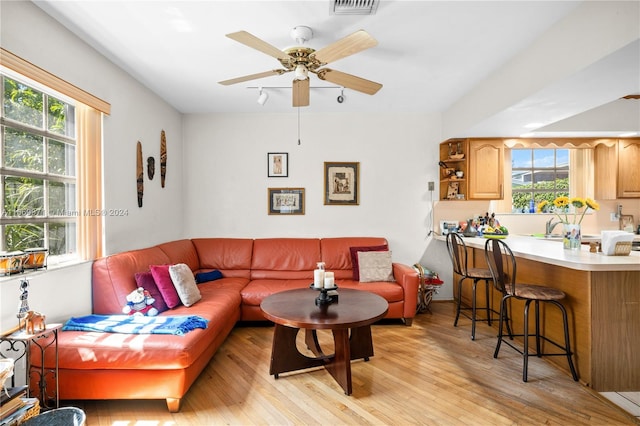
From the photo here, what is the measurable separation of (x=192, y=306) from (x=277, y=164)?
7.63 feet

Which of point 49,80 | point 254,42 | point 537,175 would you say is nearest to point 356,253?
point 254,42

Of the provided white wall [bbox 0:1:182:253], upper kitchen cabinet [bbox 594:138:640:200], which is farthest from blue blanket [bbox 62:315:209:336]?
upper kitchen cabinet [bbox 594:138:640:200]

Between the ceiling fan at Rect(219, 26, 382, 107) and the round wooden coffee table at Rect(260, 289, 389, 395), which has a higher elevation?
the ceiling fan at Rect(219, 26, 382, 107)

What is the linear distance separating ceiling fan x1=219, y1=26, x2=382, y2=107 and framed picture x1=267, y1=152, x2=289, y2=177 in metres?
1.86

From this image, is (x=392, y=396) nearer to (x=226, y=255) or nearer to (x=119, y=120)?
(x=226, y=255)

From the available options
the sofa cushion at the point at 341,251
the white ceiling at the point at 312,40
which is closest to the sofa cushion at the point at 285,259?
the sofa cushion at the point at 341,251

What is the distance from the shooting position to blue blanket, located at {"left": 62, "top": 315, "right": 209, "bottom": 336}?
2.23m

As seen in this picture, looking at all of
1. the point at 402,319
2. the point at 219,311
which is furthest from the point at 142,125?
the point at 402,319

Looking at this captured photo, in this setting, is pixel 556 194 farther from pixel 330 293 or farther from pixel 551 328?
pixel 330 293

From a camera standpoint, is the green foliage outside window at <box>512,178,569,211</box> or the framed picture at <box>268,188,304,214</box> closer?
the framed picture at <box>268,188,304,214</box>

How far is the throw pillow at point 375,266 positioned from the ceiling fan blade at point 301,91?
202 cm

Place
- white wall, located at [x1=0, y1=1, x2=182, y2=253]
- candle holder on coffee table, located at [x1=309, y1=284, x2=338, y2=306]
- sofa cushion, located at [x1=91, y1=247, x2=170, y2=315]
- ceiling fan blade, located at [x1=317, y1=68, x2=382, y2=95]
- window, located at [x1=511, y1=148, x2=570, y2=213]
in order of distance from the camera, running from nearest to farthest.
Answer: white wall, located at [x1=0, y1=1, x2=182, y2=253]
ceiling fan blade, located at [x1=317, y1=68, x2=382, y2=95]
candle holder on coffee table, located at [x1=309, y1=284, x2=338, y2=306]
sofa cushion, located at [x1=91, y1=247, x2=170, y2=315]
window, located at [x1=511, y1=148, x2=570, y2=213]

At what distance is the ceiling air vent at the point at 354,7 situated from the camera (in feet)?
6.84

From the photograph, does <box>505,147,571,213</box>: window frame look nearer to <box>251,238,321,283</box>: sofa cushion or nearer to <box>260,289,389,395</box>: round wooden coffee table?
<box>251,238,321,283</box>: sofa cushion
